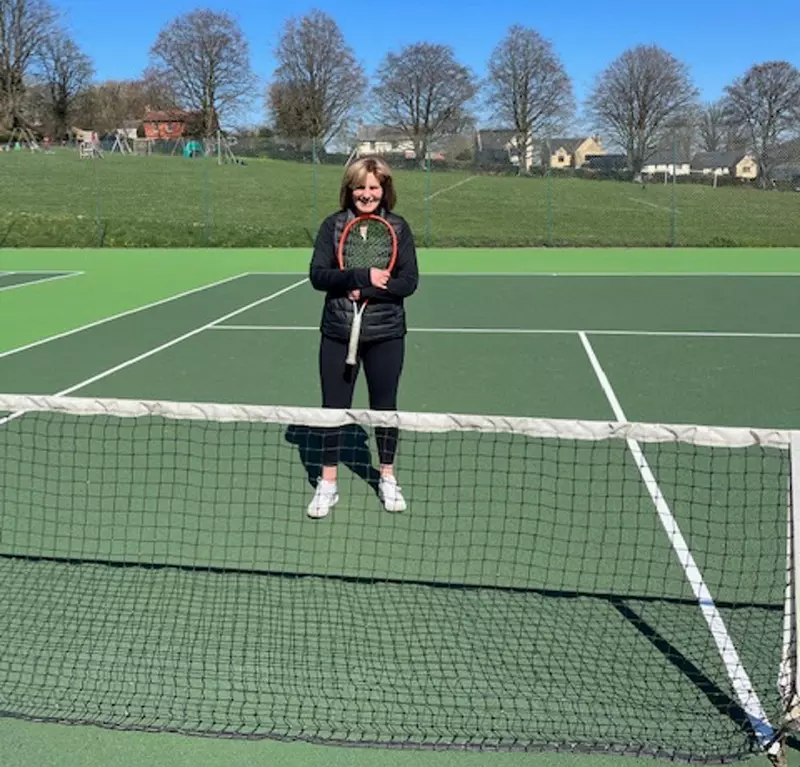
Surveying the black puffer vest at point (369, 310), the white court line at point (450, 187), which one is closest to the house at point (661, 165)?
the white court line at point (450, 187)

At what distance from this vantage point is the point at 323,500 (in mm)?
5008

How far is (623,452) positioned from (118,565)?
10.6 feet

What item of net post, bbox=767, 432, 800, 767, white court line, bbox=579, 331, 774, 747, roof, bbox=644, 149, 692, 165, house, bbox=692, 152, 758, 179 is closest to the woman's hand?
white court line, bbox=579, 331, 774, 747

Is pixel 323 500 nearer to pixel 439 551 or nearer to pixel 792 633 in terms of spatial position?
pixel 439 551

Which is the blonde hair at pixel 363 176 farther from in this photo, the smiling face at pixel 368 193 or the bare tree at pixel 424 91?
the bare tree at pixel 424 91

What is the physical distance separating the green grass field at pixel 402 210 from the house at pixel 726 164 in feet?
2.13

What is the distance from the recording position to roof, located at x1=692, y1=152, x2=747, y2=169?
2952cm

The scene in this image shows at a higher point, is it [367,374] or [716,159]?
[716,159]

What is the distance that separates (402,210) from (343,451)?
22.6m

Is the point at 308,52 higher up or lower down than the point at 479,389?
higher up

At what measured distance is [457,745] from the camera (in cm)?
305

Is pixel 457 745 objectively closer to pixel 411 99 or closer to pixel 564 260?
pixel 564 260

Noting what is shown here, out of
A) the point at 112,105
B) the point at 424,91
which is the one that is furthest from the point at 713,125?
the point at 112,105

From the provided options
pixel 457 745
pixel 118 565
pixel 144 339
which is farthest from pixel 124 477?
pixel 144 339
